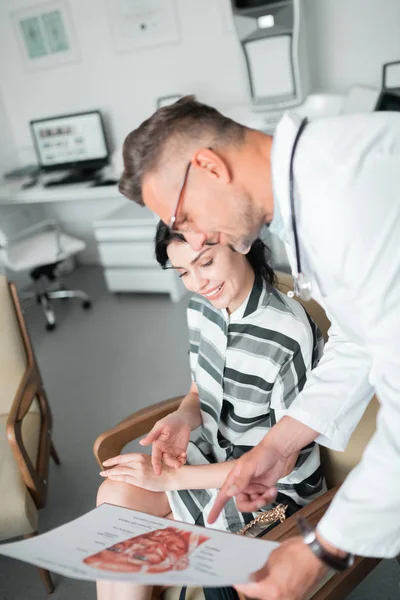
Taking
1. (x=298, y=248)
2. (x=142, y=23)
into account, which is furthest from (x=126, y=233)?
(x=298, y=248)

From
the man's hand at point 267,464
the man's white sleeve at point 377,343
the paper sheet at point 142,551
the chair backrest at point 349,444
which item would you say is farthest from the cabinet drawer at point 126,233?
the man's white sleeve at point 377,343

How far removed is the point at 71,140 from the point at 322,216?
3.67 metres

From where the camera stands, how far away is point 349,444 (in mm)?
1307

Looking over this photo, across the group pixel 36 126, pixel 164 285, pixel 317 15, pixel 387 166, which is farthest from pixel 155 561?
pixel 36 126

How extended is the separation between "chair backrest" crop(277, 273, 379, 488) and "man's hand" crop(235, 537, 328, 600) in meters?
0.45

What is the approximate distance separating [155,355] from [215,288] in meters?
1.79

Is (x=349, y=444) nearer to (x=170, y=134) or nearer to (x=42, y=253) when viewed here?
(x=170, y=134)

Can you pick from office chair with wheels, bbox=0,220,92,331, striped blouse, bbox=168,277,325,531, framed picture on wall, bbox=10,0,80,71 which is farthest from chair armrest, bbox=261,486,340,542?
framed picture on wall, bbox=10,0,80,71

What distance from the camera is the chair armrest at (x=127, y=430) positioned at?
145cm

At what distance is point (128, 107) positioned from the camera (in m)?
4.02

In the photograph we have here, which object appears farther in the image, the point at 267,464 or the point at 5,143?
the point at 5,143

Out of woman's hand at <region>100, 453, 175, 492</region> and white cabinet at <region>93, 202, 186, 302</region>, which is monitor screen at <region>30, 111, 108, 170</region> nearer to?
white cabinet at <region>93, 202, 186, 302</region>

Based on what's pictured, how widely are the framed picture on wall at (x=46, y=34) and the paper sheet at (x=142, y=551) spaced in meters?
3.78

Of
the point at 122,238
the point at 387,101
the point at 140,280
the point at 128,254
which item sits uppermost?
the point at 387,101
